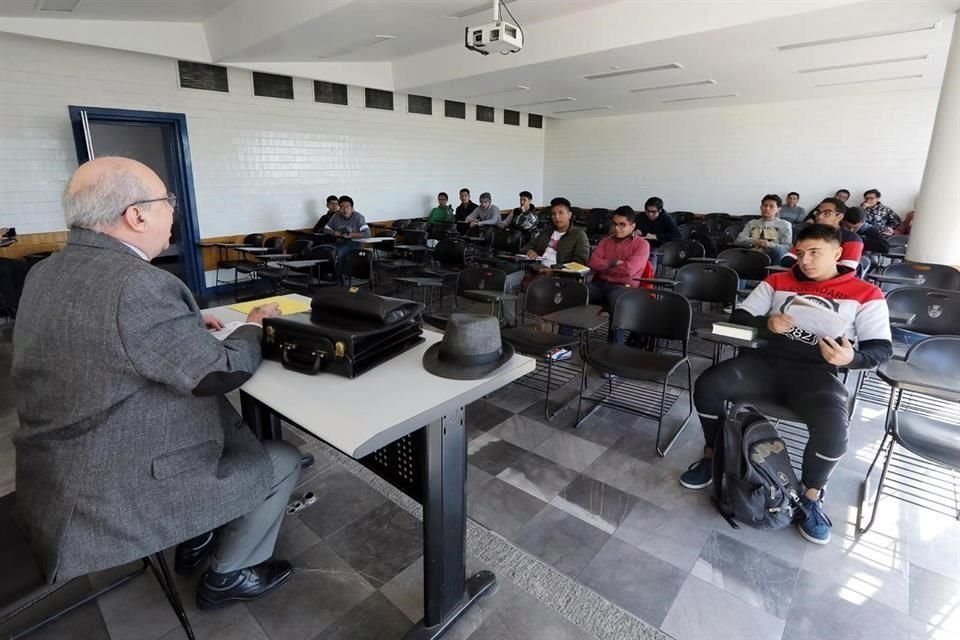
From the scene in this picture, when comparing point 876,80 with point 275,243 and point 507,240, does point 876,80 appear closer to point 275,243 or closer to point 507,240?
point 507,240

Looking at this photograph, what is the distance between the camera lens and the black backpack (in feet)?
6.52

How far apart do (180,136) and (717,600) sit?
22.2ft

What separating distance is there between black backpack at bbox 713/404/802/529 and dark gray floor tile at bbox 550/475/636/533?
1.39ft

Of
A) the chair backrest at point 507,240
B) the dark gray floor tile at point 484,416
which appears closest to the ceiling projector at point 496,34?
the chair backrest at point 507,240

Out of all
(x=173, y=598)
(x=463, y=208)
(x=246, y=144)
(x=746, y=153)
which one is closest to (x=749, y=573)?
(x=173, y=598)

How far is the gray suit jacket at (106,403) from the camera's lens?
1087 millimetres

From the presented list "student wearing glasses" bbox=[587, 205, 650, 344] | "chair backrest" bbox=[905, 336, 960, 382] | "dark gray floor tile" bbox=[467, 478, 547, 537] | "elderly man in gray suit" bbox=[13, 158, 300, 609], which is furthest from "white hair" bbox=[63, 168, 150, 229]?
"student wearing glasses" bbox=[587, 205, 650, 344]

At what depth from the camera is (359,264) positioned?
4.90m

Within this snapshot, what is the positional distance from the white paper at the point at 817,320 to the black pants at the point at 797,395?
153 millimetres

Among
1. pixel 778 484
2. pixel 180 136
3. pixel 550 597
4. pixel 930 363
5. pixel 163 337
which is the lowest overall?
pixel 550 597

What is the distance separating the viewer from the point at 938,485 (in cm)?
232

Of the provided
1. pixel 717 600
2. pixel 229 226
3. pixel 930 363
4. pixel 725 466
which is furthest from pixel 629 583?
pixel 229 226

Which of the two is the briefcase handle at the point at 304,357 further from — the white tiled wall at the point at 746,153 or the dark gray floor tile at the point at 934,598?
the white tiled wall at the point at 746,153

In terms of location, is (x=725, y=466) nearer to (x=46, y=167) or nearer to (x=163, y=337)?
(x=163, y=337)
